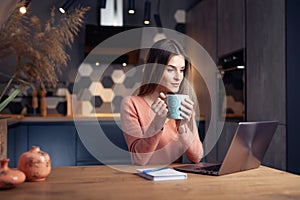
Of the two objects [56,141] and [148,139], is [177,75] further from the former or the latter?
[56,141]

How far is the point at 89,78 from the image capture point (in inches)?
157

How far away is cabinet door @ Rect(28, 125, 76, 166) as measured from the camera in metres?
3.22

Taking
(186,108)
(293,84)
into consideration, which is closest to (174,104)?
(186,108)

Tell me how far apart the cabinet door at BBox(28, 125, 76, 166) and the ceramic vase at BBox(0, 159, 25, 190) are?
7.36 feet

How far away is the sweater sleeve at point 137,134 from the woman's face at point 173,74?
193mm

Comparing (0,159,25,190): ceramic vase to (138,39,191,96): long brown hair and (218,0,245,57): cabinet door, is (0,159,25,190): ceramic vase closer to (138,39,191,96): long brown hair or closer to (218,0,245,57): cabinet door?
(138,39,191,96): long brown hair

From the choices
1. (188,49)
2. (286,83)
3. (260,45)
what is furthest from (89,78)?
(286,83)

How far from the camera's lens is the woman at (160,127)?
5.33 feet

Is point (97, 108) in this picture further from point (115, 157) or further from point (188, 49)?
point (188, 49)

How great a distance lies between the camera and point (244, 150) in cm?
128

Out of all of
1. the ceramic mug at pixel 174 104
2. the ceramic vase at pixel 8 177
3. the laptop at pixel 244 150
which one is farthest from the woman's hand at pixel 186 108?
the ceramic vase at pixel 8 177

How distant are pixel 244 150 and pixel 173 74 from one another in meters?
0.53

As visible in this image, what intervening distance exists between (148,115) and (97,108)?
2233mm

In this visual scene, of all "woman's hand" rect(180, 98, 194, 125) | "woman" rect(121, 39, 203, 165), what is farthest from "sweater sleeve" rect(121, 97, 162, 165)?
"woman's hand" rect(180, 98, 194, 125)
